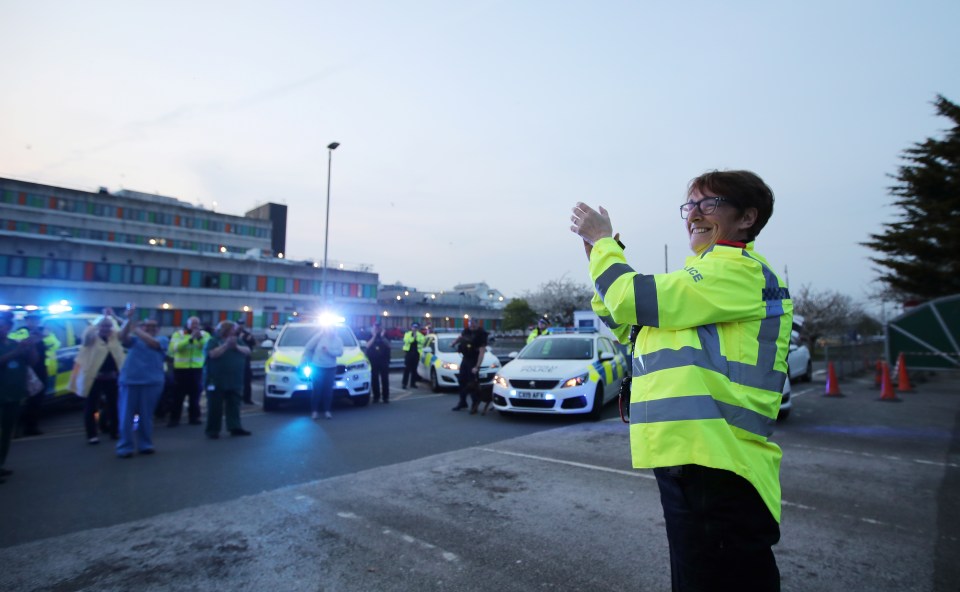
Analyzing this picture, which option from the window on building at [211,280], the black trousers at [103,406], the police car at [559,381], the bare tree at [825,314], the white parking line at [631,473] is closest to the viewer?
the white parking line at [631,473]

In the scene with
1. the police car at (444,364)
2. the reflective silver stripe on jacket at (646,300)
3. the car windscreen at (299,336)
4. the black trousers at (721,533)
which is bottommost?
the police car at (444,364)

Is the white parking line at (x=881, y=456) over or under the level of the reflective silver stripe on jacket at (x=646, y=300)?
under

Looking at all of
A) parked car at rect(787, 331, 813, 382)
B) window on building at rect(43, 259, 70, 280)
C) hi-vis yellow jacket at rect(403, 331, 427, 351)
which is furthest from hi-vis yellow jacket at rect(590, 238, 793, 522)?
window on building at rect(43, 259, 70, 280)

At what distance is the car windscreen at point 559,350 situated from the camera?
1014cm

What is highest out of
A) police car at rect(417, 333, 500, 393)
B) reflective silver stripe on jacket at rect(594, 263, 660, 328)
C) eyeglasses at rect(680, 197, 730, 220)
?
eyeglasses at rect(680, 197, 730, 220)

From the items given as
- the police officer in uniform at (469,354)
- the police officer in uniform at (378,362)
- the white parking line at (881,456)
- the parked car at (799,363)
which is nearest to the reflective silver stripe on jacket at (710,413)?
the white parking line at (881,456)

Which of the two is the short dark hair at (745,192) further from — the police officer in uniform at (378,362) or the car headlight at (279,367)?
the police officer in uniform at (378,362)

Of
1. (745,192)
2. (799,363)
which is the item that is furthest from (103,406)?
(799,363)

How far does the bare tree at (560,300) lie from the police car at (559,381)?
141 ft

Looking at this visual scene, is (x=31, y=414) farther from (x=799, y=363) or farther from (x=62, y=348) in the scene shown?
(x=799, y=363)

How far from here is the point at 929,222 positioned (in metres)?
18.6

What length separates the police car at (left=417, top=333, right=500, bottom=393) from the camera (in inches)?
527

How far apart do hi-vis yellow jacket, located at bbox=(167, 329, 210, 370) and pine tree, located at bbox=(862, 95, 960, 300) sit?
70.7 feet

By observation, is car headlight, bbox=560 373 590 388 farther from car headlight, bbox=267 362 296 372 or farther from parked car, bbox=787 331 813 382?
parked car, bbox=787 331 813 382
